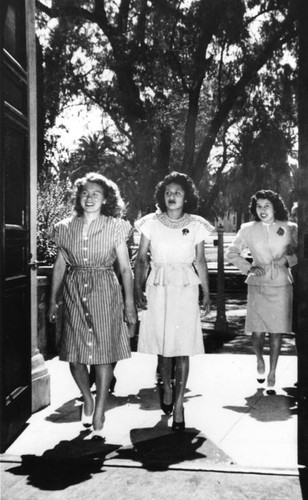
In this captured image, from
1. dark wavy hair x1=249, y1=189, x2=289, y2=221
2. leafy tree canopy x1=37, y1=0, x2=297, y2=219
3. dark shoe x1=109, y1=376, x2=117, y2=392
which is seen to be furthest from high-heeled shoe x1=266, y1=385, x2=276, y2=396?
leafy tree canopy x1=37, y1=0, x2=297, y2=219

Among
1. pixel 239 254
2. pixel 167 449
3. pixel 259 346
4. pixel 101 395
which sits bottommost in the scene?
pixel 167 449

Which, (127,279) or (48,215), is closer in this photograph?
(127,279)

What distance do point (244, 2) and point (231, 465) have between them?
1371 cm

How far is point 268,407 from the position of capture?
5672 millimetres

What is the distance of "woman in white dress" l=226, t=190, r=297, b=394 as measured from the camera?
6.23 metres

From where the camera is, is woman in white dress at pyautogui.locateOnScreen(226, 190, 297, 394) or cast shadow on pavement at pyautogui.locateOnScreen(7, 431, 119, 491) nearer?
cast shadow on pavement at pyautogui.locateOnScreen(7, 431, 119, 491)

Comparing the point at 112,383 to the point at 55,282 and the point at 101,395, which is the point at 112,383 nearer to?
the point at 101,395

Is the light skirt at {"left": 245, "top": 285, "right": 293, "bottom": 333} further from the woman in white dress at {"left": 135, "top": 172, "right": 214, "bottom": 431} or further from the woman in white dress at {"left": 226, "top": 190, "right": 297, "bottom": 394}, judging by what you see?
the woman in white dress at {"left": 135, "top": 172, "right": 214, "bottom": 431}

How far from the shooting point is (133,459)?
4.37 metres

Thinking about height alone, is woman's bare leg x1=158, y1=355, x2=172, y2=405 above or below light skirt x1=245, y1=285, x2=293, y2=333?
below

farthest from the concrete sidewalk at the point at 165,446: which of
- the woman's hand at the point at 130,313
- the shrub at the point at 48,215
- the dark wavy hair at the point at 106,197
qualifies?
the shrub at the point at 48,215

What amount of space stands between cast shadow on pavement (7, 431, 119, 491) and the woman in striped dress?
20 cm

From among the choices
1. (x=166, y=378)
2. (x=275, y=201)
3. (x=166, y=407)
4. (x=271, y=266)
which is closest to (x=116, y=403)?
(x=166, y=407)

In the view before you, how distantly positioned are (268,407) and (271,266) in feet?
4.46
